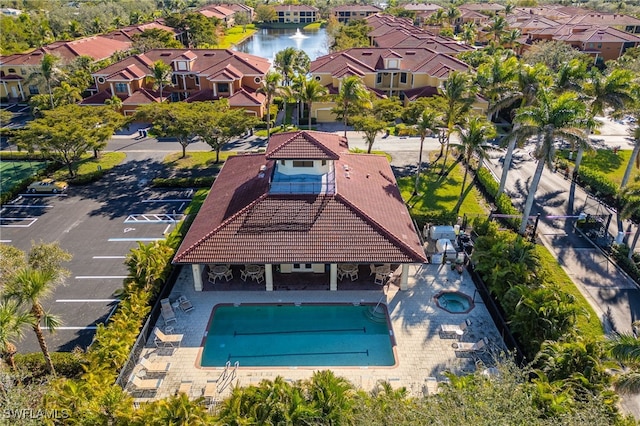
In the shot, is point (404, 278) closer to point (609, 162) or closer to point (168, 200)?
point (168, 200)

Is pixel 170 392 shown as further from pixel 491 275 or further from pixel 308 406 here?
pixel 491 275

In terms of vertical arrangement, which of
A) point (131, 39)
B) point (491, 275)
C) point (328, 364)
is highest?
point (131, 39)

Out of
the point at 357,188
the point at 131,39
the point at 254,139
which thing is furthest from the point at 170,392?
the point at 131,39

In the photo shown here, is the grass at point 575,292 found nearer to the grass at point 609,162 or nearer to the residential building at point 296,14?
the grass at point 609,162

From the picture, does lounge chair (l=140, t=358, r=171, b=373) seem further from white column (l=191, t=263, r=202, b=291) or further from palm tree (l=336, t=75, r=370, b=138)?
palm tree (l=336, t=75, r=370, b=138)

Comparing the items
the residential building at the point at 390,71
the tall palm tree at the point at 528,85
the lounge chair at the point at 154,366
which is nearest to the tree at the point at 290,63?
the residential building at the point at 390,71

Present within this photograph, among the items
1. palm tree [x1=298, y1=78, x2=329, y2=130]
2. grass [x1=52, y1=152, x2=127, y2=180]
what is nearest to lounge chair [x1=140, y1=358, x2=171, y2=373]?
grass [x1=52, y1=152, x2=127, y2=180]

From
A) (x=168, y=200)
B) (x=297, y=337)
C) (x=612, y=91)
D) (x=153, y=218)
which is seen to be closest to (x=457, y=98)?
(x=612, y=91)
